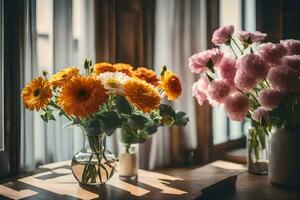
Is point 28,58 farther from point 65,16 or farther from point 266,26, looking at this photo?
point 266,26

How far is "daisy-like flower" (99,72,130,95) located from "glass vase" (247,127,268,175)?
0.56 meters

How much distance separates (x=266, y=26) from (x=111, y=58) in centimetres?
138

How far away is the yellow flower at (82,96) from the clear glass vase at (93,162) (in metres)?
0.15

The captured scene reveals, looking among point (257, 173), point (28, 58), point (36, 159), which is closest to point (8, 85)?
point (28, 58)

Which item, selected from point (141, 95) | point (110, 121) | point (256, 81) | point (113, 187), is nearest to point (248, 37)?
point (256, 81)

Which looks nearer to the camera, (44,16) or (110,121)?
(110,121)

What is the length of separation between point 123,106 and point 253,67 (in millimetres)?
407

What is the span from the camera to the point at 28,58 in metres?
1.65

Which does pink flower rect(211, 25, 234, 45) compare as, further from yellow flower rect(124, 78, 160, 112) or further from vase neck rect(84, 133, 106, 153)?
vase neck rect(84, 133, 106, 153)

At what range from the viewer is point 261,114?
4.46 feet

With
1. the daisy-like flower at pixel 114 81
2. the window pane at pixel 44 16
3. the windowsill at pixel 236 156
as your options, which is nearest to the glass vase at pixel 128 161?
the daisy-like flower at pixel 114 81

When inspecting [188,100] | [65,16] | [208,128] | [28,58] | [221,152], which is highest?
[65,16]

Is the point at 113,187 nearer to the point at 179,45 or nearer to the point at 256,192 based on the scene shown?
the point at 256,192

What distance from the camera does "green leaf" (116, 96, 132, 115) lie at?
1.26 metres
